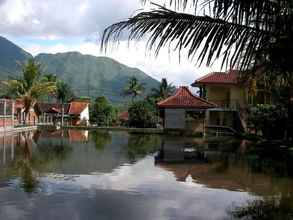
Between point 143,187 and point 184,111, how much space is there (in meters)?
28.1

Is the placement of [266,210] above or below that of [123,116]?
below

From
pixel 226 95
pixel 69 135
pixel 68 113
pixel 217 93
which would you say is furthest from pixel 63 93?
pixel 69 135

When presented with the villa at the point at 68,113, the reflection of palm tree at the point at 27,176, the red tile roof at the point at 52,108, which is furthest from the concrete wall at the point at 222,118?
the red tile roof at the point at 52,108

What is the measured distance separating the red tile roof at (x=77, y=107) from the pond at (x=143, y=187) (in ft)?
158

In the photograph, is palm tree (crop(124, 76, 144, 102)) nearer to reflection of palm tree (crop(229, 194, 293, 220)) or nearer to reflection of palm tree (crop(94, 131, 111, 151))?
reflection of palm tree (crop(94, 131, 111, 151))

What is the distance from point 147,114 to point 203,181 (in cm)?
3613

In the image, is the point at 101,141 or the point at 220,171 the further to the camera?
the point at 101,141

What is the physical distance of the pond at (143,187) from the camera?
331 inches

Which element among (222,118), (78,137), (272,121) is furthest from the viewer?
(222,118)

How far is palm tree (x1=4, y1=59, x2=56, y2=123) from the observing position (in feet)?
162

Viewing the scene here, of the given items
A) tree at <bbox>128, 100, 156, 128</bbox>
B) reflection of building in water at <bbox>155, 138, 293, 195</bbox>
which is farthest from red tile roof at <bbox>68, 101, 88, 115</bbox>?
reflection of building in water at <bbox>155, 138, 293, 195</bbox>

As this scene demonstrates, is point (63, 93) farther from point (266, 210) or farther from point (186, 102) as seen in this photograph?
point (266, 210)

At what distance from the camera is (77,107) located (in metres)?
69.2

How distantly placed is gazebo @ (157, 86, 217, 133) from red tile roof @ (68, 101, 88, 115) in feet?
95.9
